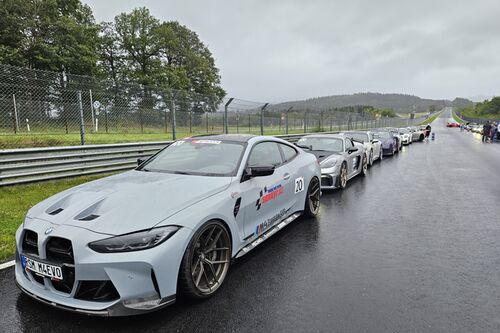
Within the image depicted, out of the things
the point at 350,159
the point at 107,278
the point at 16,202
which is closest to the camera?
the point at 107,278

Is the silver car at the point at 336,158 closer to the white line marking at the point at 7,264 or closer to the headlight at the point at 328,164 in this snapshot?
the headlight at the point at 328,164

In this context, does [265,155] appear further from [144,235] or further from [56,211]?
[56,211]

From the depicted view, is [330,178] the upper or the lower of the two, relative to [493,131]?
lower

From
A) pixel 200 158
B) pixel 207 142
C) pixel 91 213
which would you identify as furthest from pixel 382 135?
pixel 91 213

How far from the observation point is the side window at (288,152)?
4.87 m

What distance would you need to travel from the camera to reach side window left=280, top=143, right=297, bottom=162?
4.87 m

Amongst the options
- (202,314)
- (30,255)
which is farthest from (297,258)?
(30,255)

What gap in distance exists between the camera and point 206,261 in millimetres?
2959

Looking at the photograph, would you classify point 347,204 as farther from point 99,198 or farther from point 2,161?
point 2,161

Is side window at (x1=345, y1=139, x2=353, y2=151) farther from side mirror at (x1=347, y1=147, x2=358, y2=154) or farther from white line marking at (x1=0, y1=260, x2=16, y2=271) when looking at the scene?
white line marking at (x1=0, y1=260, x2=16, y2=271)

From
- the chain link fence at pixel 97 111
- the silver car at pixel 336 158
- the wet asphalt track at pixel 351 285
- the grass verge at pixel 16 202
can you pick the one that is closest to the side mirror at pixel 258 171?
the wet asphalt track at pixel 351 285

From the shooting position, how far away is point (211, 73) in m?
54.9

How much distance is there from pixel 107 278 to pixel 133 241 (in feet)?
1.01

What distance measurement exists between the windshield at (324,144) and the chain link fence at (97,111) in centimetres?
410
